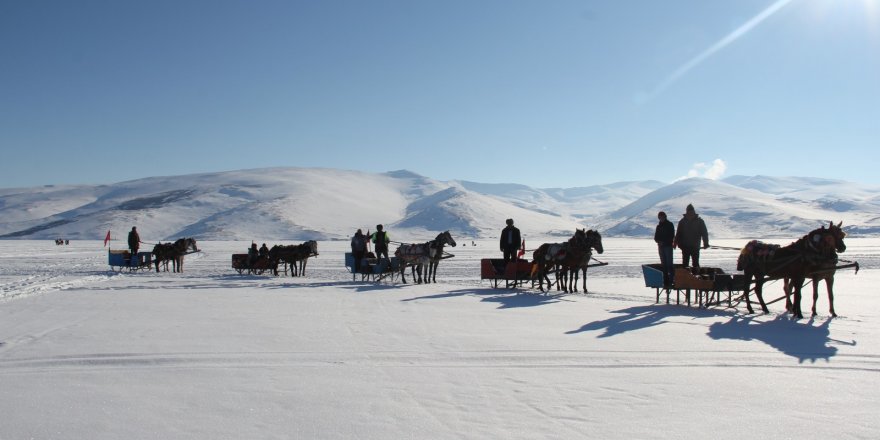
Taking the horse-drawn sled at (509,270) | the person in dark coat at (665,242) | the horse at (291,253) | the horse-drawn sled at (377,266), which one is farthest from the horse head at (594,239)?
the horse at (291,253)

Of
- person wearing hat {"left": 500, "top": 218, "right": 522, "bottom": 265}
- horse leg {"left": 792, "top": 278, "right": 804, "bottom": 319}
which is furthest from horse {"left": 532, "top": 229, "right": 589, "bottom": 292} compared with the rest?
horse leg {"left": 792, "top": 278, "right": 804, "bottom": 319}

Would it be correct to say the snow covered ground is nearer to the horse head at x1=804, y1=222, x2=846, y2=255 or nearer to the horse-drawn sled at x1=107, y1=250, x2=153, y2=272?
the horse head at x1=804, y1=222, x2=846, y2=255

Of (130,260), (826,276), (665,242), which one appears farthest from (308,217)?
(826,276)

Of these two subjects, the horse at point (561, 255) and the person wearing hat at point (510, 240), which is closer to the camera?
the horse at point (561, 255)

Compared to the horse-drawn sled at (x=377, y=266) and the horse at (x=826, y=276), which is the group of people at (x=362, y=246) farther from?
the horse at (x=826, y=276)

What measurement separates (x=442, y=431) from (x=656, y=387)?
7.80ft

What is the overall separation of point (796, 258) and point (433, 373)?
26.3 feet

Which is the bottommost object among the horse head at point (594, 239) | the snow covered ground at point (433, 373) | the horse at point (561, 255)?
the snow covered ground at point (433, 373)

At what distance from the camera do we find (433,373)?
6648 millimetres

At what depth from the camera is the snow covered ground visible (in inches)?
191

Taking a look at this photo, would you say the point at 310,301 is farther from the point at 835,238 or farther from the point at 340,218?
the point at 340,218

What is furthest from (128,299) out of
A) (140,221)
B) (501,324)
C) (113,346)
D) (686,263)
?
(140,221)

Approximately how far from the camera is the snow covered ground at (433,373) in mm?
4852

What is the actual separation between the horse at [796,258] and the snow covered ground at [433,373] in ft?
2.53
